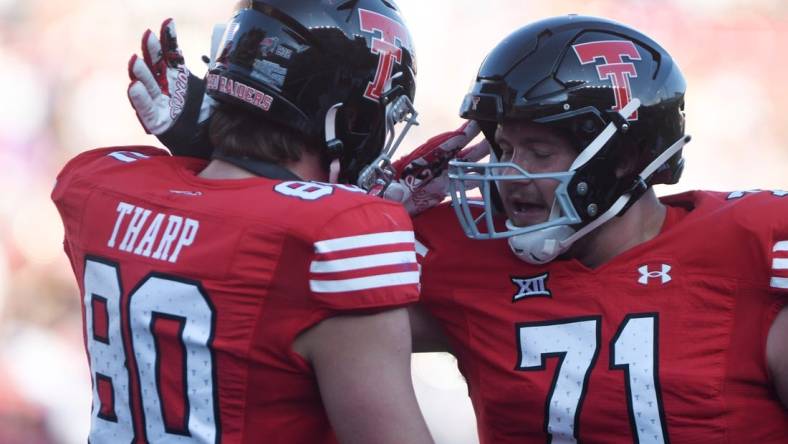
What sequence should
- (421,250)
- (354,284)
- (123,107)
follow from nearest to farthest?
1. (354,284)
2. (421,250)
3. (123,107)

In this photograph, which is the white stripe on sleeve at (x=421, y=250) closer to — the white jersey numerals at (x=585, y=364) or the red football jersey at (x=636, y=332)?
the red football jersey at (x=636, y=332)

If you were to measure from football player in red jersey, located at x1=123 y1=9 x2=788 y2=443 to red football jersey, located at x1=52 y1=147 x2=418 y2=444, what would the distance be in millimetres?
441

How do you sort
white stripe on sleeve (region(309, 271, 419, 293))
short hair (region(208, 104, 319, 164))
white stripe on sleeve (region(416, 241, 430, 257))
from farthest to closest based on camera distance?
white stripe on sleeve (region(416, 241, 430, 257)), short hair (region(208, 104, 319, 164)), white stripe on sleeve (region(309, 271, 419, 293))

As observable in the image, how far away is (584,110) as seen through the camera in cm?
223

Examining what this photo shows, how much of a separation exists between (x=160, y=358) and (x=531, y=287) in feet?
2.54

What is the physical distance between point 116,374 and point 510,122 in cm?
A: 90

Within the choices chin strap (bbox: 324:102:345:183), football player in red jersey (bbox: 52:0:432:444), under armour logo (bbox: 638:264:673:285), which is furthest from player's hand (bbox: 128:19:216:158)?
under armour logo (bbox: 638:264:673:285)

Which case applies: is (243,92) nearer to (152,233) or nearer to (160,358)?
(152,233)

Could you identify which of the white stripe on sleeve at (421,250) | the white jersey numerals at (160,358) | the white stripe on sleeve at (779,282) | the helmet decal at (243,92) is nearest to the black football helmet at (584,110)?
the white stripe on sleeve at (421,250)

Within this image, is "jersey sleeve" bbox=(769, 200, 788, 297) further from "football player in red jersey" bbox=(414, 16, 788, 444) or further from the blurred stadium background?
the blurred stadium background

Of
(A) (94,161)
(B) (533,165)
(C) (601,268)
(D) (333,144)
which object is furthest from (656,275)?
(A) (94,161)

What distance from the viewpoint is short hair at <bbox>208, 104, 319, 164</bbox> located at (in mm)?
2008

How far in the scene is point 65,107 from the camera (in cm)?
546

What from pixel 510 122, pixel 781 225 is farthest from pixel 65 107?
pixel 781 225
